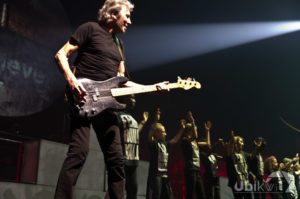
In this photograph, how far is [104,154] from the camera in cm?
233

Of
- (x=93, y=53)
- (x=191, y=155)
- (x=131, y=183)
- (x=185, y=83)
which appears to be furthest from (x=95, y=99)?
(x=191, y=155)

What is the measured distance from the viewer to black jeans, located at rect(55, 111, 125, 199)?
2111mm

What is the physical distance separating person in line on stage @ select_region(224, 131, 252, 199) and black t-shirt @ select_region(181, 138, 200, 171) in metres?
0.90

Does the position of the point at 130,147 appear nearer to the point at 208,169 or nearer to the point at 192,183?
the point at 192,183

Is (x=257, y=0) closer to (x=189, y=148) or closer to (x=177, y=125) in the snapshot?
(x=177, y=125)

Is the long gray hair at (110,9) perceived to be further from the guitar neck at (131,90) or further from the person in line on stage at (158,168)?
the person in line on stage at (158,168)

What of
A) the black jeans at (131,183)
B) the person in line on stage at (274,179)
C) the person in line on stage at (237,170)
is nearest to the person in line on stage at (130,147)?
the black jeans at (131,183)

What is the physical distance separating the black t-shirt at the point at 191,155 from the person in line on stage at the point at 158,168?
1.55 feet

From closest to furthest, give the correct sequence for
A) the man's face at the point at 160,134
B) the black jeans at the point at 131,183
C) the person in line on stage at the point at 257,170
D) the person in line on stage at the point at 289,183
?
1. the black jeans at the point at 131,183
2. the man's face at the point at 160,134
3. the person in line on stage at the point at 257,170
4. the person in line on stage at the point at 289,183

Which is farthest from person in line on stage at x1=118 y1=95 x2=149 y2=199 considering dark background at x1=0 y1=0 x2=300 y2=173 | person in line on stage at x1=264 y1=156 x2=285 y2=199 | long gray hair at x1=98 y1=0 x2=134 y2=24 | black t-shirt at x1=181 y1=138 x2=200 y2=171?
person in line on stage at x1=264 y1=156 x2=285 y2=199

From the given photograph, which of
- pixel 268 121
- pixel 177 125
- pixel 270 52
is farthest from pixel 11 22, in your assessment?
pixel 268 121

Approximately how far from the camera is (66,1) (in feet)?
19.9

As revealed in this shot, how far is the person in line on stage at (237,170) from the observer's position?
256 inches

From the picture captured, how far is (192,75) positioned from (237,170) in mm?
3217
